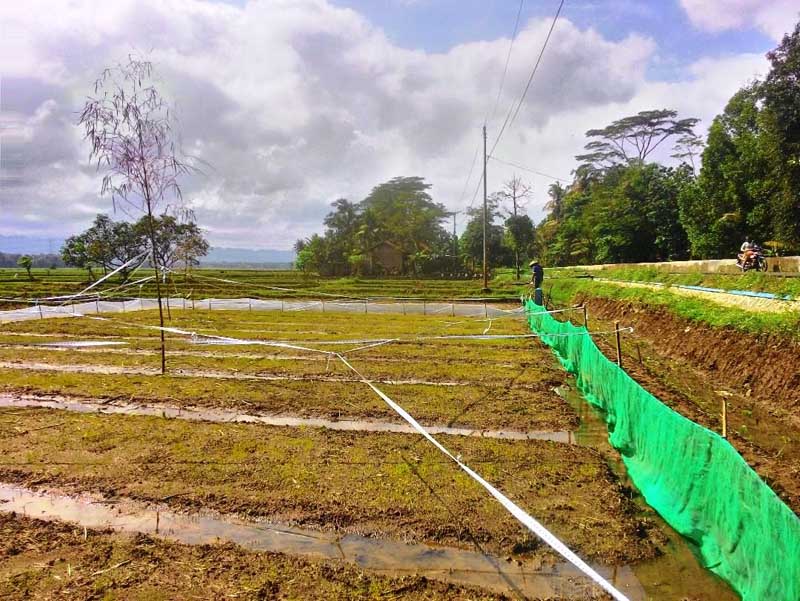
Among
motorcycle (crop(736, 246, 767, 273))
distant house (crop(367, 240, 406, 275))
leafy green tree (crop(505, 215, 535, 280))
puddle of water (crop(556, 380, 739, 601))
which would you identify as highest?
leafy green tree (crop(505, 215, 535, 280))

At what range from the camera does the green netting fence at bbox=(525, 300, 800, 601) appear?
305 cm

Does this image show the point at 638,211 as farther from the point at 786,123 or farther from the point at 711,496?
the point at 711,496

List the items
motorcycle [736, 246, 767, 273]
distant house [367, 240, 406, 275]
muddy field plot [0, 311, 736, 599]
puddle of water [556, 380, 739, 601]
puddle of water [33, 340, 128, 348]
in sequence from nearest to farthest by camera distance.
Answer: puddle of water [556, 380, 739, 601]
muddy field plot [0, 311, 736, 599]
puddle of water [33, 340, 128, 348]
motorcycle [736, 246, 767, 273]
distant house [367, 240, 406, 275]

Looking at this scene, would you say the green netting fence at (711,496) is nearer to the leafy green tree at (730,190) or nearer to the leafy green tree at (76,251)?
the leafy green tree at (730,190)

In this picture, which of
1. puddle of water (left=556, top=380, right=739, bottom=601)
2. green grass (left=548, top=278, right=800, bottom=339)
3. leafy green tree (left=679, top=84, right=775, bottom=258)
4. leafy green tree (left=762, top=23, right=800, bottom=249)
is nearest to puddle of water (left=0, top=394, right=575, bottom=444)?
puddle of water (left=556, top=380, right=739, bottom=601)

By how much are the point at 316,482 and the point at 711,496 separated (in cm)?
396

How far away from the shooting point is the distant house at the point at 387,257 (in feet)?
189

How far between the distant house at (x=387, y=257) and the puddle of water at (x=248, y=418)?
162 feet

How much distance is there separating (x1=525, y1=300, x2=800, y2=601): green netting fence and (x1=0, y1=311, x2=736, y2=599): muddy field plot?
25cm

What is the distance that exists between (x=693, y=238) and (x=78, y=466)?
32.2 m

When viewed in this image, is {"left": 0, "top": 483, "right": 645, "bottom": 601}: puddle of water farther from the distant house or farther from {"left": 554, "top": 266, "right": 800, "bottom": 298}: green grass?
the distant house

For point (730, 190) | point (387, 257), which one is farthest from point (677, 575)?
point (387, 257)

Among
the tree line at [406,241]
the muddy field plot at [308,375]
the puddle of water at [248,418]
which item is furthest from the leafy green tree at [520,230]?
the puddle of water at [248,418]

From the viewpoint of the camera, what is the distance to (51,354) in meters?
13.0
